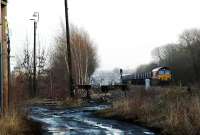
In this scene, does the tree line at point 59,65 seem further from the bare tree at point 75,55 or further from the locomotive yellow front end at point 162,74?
the locomotive yellow front end at point 162,74

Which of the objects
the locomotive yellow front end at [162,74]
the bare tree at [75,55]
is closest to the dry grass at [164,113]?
the bare tree at [75,55]

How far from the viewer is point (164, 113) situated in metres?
17.7

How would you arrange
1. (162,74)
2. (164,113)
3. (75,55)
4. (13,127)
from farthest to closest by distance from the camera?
(162,74)
(75,55)
(164,113)
(13,127)

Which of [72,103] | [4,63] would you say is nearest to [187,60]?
[72,103]

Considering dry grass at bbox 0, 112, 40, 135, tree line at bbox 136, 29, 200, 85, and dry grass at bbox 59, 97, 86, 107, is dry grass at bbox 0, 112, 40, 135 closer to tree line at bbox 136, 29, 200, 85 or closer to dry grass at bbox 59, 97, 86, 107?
dry grass at bbox 59, 97, 86, 107

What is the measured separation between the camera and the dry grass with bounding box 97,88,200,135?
13937 millimetres

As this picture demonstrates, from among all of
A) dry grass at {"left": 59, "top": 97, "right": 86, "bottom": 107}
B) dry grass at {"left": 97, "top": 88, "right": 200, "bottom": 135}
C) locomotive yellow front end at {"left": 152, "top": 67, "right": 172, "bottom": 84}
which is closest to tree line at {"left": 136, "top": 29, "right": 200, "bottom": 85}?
locomotive yellow front end at {"left": 152, "top": 67, "right": 172, "bottom": 84}

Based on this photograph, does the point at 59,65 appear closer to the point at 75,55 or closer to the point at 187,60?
the point at 75,55

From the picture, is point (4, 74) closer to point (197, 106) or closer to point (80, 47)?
point (197, 106)

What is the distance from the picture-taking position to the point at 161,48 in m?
115

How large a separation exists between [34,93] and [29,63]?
20.7 ft

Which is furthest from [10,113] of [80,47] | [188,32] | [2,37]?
[188,32]

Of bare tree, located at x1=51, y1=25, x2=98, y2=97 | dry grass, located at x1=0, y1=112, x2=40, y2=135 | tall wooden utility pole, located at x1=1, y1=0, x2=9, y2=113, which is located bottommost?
dry grass, located at x1=0, y1=112, x2=40, y2=135

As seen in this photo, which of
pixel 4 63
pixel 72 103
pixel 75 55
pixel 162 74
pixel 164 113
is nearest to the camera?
pixel 4 63
